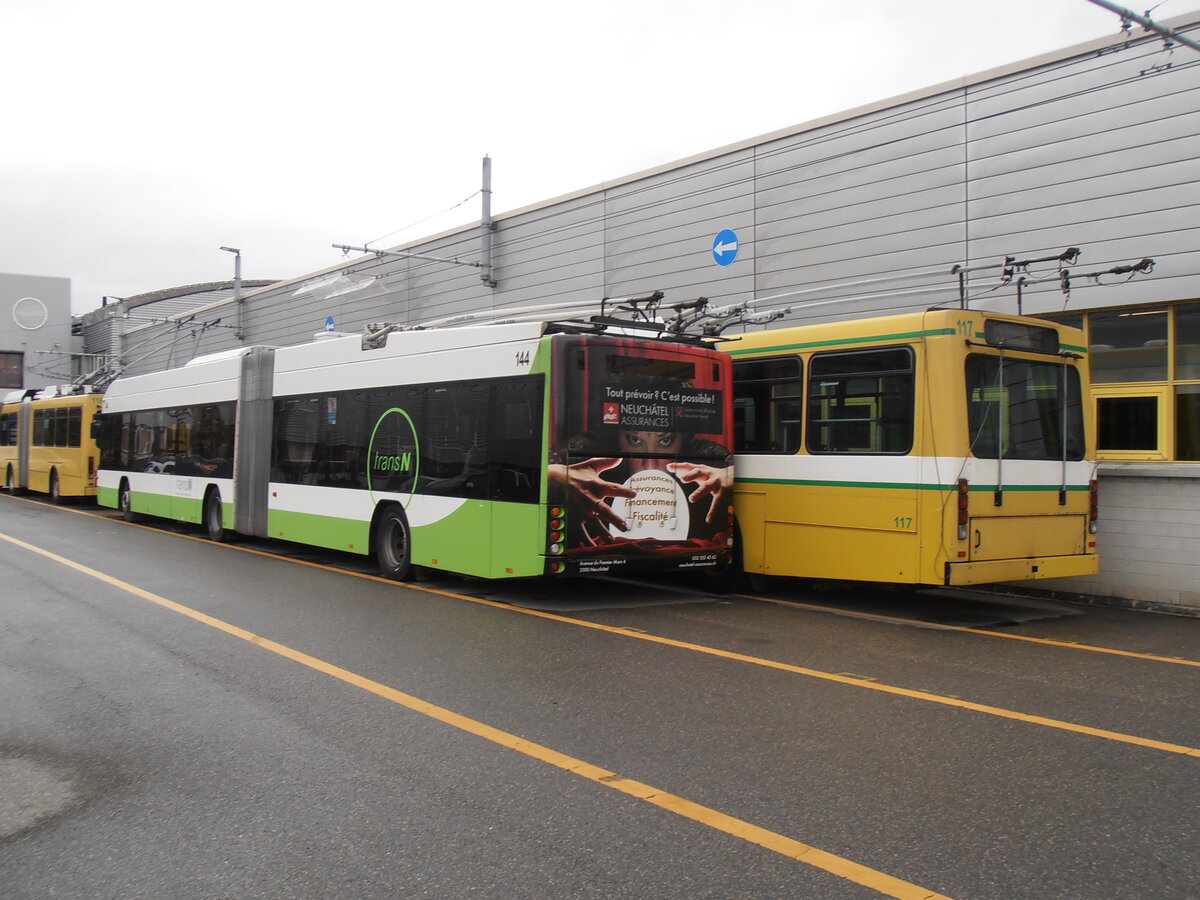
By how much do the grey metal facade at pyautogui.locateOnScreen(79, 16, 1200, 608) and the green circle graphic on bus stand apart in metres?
6.10

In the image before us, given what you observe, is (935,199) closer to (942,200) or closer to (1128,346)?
(942,200)

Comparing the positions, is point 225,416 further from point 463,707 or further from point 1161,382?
point 1161,382

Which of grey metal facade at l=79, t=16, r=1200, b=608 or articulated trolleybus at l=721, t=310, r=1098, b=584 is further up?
grey metal facade at l=79, t=16, r=1200, b=608

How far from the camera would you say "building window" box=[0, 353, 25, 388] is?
2019 inches

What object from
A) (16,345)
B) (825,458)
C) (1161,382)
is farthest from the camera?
(16,345)

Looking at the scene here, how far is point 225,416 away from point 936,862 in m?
14.8

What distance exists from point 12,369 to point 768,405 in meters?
51.7

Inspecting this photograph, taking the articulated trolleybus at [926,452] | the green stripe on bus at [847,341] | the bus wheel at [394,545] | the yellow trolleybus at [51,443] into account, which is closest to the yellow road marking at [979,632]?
the articulated trolleybus at [926,452]

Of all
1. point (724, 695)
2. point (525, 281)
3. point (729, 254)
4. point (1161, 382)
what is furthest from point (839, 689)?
point (525, 281)

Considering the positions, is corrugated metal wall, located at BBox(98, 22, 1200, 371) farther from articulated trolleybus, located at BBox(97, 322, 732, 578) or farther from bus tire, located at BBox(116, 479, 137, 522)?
bus tire, located at BBox(116, 479, 137, 522)

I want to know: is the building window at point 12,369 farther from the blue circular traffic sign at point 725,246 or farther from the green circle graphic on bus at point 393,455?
the green circle graphic on bus at point 393,455

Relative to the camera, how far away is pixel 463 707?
6.15 metres

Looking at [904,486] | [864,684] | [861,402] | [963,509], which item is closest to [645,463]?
[861,402]

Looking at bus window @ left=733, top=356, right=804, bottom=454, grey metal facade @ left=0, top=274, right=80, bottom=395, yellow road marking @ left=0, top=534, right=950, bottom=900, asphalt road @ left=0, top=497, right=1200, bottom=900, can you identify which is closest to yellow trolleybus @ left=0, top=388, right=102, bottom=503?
asphalt road @ left=0, top=497, right=1200, bottom=900
